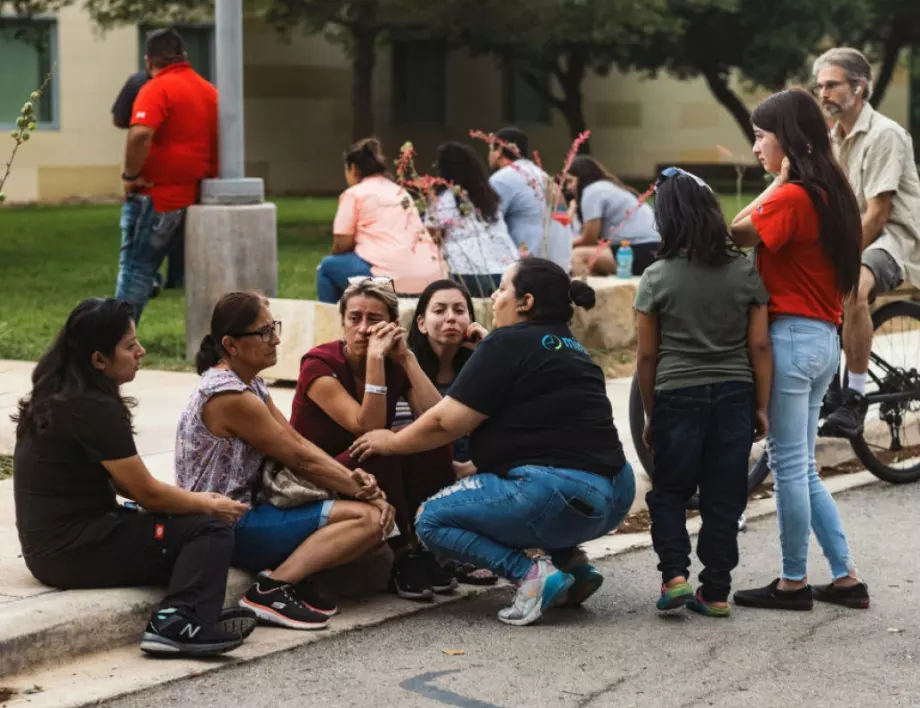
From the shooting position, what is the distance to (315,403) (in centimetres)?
589

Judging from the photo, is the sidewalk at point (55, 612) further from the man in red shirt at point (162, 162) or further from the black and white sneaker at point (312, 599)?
the man in red shirt at point (162, 162)

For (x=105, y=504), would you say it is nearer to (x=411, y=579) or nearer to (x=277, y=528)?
(x=277, y=528)

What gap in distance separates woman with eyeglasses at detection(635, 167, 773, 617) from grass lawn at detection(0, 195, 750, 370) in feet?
10.3

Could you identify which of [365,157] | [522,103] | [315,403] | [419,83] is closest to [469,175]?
[365,157]

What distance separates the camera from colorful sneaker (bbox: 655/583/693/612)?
5516mm

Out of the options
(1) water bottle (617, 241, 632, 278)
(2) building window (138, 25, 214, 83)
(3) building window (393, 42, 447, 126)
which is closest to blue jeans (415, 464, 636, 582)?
(1) water bottle (617, 241, 632, 278)

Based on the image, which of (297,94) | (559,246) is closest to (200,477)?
(559,246)

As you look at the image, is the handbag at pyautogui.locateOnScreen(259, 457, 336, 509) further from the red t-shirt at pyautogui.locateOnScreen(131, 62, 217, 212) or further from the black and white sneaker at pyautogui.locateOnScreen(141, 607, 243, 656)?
the red t-shirt at pyautogui.locateOnScreen(131, 62, 217, 212)

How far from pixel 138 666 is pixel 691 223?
7.37 ft

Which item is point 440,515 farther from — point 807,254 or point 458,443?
point 807,254

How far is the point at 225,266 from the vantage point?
969 cm

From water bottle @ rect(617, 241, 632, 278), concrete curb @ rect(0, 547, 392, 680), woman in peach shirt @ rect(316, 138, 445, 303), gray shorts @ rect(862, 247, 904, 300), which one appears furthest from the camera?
water bottle @ rect(617, 241, 632, 278)

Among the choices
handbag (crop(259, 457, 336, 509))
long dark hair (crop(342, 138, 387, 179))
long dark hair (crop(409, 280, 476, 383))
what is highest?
long dark hair (crop(342, 138, 387, 179))

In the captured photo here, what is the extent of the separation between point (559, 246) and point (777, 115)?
492 centimetres
